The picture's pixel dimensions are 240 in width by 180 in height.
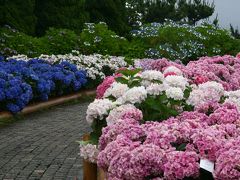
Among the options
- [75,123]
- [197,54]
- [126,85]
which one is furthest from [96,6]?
[126,85]

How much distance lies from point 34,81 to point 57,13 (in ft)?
39.8

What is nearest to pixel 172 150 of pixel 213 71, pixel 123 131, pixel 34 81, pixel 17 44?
pixel 123 131

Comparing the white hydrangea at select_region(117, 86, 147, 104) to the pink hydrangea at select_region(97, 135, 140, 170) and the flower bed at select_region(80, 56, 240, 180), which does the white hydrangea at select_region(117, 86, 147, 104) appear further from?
the pink hydrangea at select_region(97, 135, 140, 170)

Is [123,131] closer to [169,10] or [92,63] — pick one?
[92,63]

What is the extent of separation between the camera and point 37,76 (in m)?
12.2

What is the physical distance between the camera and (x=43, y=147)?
26.6 ft

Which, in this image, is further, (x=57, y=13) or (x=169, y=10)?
(x=169, y=10)

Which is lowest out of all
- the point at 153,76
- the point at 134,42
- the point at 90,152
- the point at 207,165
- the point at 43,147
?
the point at 43,147

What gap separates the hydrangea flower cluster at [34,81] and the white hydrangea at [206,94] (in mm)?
5911

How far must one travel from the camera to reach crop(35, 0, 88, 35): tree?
23.9 metres

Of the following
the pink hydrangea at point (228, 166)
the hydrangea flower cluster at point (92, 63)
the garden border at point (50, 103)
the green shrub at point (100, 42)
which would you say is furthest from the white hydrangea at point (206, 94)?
the green shrub at point (100, 42)

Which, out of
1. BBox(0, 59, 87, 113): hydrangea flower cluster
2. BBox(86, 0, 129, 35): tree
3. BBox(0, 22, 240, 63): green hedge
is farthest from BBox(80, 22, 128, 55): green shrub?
BBox(86, 0, 129, 35): tree

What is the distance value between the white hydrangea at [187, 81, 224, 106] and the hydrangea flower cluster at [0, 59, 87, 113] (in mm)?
5911

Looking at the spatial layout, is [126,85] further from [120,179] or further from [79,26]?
[79,26]
